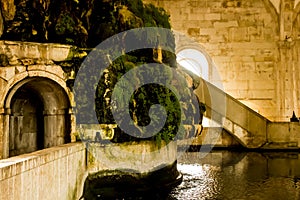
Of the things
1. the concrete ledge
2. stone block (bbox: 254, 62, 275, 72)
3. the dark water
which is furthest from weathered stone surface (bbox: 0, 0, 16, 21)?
stone block (bbox: 254, 62, 275, 72)

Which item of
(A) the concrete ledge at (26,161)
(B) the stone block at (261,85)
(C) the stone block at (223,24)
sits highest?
(C) the stone block at (223,24)

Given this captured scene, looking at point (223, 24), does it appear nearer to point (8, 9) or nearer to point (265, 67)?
point (265, 67)

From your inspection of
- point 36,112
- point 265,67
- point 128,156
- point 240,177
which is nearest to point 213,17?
point 265,67

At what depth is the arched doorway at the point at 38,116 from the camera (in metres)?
5.59

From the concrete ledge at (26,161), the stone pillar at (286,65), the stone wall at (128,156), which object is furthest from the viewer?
the stone pillar at (286,65)

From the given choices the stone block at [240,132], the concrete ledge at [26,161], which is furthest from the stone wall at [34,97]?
the stone block at [240,132]

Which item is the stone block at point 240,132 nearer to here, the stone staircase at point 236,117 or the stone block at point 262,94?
the stone staircase at point 236,117

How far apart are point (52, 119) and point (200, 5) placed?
33.2 feet

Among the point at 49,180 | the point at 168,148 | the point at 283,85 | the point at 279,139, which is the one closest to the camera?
the point at 49,180

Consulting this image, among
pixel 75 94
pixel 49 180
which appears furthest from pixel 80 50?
pixel 49 180

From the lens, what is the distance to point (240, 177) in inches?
291

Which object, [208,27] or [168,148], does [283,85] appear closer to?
[208,27]

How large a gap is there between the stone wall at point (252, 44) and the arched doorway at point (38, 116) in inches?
368

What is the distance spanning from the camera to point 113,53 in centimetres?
611
